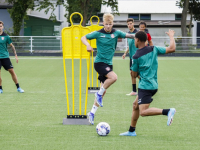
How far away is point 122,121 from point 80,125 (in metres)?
0.88

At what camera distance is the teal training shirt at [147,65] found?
555cm

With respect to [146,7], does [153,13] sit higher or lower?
lower

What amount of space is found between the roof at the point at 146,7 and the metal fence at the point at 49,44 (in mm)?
17216

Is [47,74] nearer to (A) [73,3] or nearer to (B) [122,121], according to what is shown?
(B) [122,121]

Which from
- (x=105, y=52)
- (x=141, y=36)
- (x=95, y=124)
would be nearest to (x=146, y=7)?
(x=105, y=52)

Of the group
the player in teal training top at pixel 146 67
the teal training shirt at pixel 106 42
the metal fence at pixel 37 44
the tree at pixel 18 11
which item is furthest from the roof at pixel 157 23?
the player in teal training top at pixel 146 67

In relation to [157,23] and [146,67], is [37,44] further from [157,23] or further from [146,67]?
[146,67]

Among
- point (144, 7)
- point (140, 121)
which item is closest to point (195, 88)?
point (140, 121)

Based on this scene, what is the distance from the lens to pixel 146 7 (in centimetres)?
4978

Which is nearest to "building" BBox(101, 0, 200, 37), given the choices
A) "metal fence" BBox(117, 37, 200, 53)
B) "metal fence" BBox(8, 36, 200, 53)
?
"metal fence" BBox(117, 37, 200, 53)

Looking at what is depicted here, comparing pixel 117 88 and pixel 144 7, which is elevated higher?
pixel 144 7

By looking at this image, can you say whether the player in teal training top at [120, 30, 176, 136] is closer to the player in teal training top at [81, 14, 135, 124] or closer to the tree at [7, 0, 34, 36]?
the player in teal training top at [81, 14, 135, 124]

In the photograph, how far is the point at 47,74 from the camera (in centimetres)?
1642

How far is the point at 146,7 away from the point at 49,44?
21.3 m
